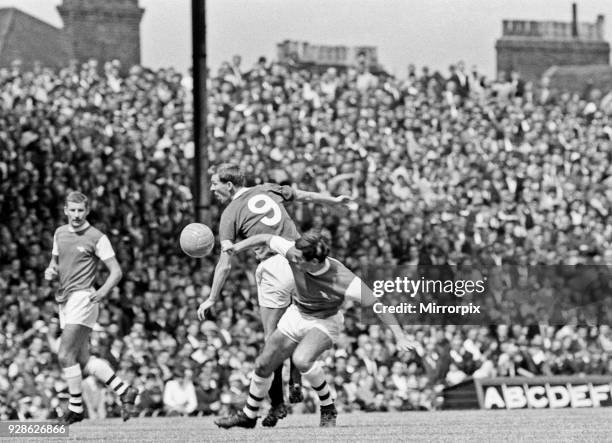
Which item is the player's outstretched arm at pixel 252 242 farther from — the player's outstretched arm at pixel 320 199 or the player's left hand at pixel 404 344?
the player's left hand at pixel 404 344

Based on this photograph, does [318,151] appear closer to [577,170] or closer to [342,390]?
[577,170]

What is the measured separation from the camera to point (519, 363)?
2319 centimetres

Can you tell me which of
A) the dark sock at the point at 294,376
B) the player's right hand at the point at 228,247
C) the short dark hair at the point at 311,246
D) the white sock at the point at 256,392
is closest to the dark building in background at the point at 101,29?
the dark sock at the point at 294,376

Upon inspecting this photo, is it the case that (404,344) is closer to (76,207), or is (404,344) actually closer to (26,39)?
(76,207)

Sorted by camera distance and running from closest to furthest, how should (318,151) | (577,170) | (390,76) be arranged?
(318,151), (577,170), (390,76)

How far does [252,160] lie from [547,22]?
1084 inches

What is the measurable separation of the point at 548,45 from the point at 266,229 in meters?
39.3

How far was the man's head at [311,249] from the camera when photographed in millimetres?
12805

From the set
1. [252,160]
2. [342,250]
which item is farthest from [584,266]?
[252,160]

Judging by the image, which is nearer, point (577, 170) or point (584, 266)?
point (584, 266)

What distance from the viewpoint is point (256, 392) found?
13.4 m

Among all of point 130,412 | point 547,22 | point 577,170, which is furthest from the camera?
point 547,22

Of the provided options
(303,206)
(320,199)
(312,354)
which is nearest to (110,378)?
(312,354)

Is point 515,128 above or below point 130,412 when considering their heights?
above
